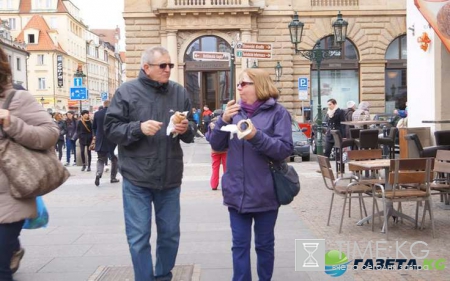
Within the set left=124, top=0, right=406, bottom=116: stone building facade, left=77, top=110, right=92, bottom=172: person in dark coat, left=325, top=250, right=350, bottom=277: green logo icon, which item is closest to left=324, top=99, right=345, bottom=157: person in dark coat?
left=77, top=110, right=92, bottom=172: person in dark coat

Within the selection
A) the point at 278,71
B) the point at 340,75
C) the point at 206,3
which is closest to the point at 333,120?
the point at 278,71

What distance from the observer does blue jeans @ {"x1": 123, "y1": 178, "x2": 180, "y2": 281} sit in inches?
193

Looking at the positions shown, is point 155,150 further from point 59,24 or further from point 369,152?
point 59,24

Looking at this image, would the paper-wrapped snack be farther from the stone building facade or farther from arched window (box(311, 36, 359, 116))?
arched window (box(311, 36, 359, 116))

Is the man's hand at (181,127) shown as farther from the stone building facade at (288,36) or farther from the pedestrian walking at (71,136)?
the stone building facade at (288,36)

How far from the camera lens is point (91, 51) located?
122000mm

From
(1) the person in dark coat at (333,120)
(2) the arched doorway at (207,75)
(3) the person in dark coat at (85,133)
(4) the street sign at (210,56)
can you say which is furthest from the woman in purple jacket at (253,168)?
(2) the arched doorway at (207,75)

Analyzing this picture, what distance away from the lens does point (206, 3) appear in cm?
3388

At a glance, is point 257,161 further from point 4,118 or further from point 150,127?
point 4,118

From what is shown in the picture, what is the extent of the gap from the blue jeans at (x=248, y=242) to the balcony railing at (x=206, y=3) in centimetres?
2987

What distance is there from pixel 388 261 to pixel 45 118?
149 inches

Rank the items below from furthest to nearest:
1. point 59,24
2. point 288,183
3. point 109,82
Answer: point 109,82
point 59,24
point 288,183

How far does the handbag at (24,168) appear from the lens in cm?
394

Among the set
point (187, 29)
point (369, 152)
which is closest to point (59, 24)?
point (187, 29)
